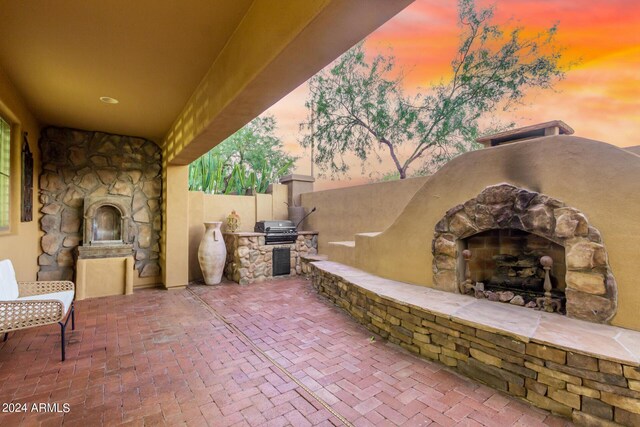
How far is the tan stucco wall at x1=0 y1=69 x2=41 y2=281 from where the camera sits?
3.08 meters

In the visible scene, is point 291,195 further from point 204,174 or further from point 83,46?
point 83,46

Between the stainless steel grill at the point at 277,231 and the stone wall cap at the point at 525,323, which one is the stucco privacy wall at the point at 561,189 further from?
the stainless steel grill at the point at 277,231

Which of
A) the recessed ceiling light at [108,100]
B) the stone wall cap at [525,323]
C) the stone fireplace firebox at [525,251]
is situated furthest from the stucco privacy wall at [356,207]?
the recessed ceiling light at [108,100]

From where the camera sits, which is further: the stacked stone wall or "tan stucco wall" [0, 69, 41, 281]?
the stacked stone wall

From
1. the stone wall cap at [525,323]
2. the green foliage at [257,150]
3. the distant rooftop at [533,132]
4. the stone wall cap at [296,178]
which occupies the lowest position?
the stone wall cap at [525,323]

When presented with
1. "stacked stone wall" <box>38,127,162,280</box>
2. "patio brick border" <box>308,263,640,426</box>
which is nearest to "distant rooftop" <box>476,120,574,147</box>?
"patio brick border" <box>308,263,640,426</box>

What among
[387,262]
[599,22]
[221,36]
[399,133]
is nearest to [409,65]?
[399,133]

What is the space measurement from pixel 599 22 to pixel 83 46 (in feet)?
22.5

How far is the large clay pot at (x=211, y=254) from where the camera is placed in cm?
541

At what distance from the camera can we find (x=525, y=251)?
2984mm

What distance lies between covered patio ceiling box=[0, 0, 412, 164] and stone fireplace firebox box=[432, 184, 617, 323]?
204 centimetres

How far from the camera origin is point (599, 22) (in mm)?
4531

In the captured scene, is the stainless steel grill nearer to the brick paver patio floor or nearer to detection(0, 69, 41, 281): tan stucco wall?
the brick paver patio floor

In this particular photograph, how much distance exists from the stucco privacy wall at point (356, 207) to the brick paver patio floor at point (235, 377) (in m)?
2.15
